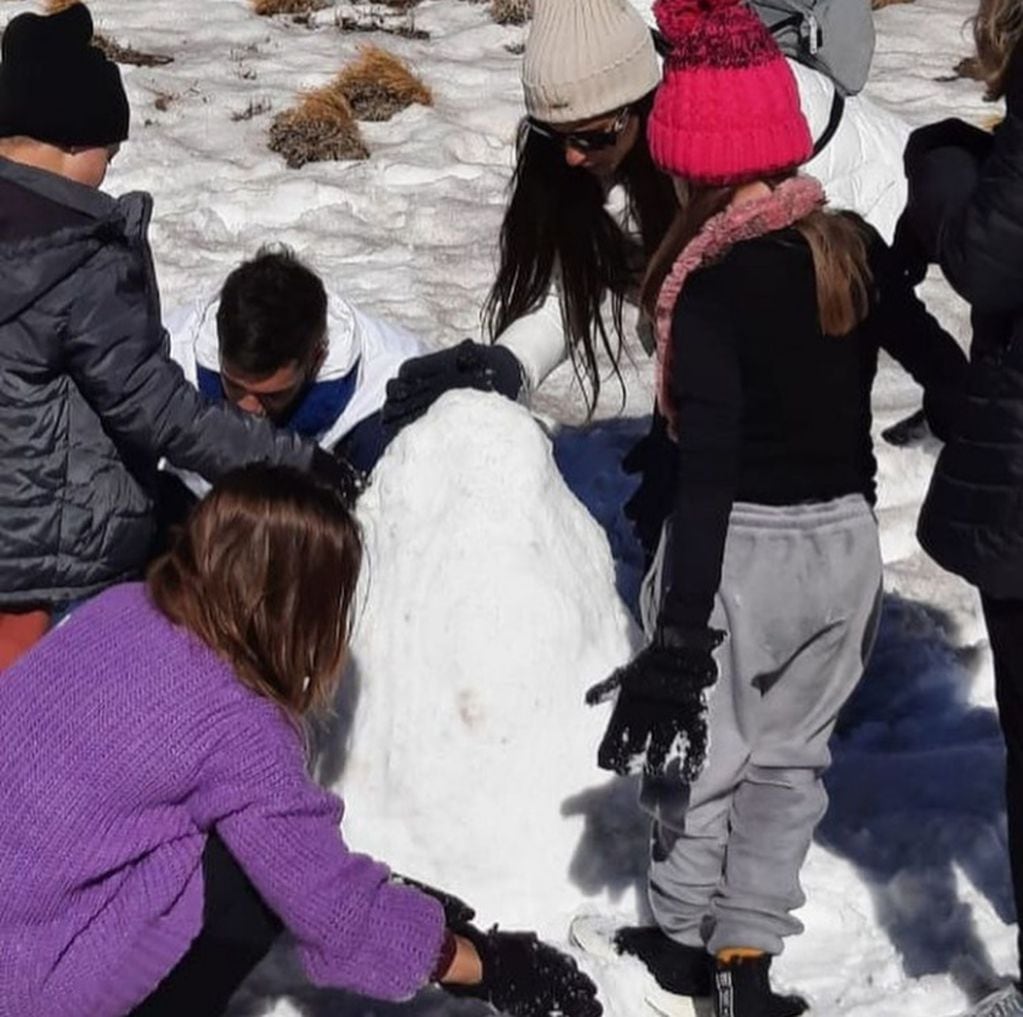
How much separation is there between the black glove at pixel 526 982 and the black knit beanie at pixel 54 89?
148 centimetres

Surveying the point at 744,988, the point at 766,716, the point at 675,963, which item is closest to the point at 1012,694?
the point at 766,716

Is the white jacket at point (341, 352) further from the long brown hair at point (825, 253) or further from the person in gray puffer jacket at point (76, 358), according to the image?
the long brown hair at point (825, 253)

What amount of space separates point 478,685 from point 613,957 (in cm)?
49

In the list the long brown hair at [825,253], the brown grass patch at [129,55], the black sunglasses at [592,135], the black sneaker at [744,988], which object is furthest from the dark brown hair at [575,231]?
the brown grass patch at [129,55]

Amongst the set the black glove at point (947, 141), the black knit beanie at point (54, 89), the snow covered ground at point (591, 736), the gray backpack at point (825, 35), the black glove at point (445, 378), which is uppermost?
the black glove at point (947, 141)

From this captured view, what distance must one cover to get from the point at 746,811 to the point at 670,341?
2.47 feet

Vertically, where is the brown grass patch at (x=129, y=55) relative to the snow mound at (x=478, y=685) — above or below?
below

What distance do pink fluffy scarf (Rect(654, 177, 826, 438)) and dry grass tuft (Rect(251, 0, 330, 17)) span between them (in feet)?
22.3

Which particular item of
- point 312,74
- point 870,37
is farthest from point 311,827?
point 312,74

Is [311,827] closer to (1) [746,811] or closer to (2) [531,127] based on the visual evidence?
(1) [746,811]

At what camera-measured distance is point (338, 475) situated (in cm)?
348

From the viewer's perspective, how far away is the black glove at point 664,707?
272cm

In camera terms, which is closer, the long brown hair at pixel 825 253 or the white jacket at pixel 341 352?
the long brown hair at pixel 825 253

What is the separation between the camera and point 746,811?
3.01 m
